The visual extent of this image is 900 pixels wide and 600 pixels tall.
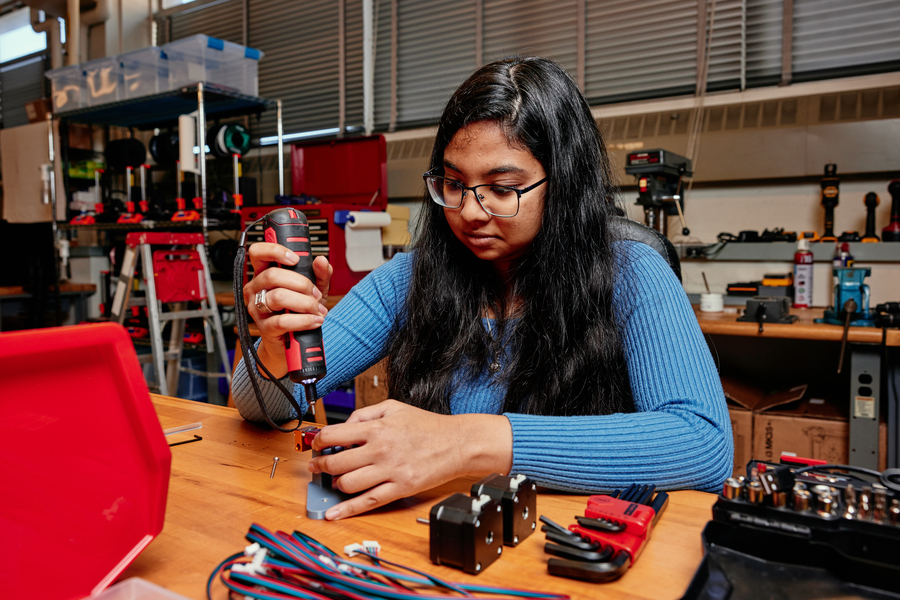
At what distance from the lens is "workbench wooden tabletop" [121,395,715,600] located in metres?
0.49

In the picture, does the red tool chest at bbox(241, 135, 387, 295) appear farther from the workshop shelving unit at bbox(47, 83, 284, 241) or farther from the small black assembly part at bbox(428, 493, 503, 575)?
the small black assembly part at bbox(428, 493, 503, 575)

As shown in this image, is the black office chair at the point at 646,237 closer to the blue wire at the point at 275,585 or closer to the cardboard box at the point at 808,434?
the blue wire at the point at 275,585

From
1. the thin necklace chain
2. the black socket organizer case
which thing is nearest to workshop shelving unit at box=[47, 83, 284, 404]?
the thin necklace chain

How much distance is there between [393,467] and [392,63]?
3173 mm

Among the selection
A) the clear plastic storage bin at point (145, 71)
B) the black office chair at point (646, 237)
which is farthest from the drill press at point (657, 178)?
the clear plastic storage bin at point (145, 71)

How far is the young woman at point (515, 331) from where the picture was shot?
665mm

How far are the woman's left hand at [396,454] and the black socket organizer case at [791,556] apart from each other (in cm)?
25

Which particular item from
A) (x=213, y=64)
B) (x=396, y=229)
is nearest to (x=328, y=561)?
(x=396, y=229)

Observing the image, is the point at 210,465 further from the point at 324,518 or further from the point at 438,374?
the point at 438,374

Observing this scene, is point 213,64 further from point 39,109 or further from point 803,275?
point 803,275

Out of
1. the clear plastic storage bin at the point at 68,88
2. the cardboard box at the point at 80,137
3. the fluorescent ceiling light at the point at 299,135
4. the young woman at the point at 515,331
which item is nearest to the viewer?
the young woman at the point at 515,331

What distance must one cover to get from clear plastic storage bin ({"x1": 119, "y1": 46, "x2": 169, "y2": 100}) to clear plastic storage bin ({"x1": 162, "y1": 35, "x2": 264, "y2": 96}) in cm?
4

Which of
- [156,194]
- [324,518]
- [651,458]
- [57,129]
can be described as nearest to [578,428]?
[651,458]

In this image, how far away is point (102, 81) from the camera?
329cm
